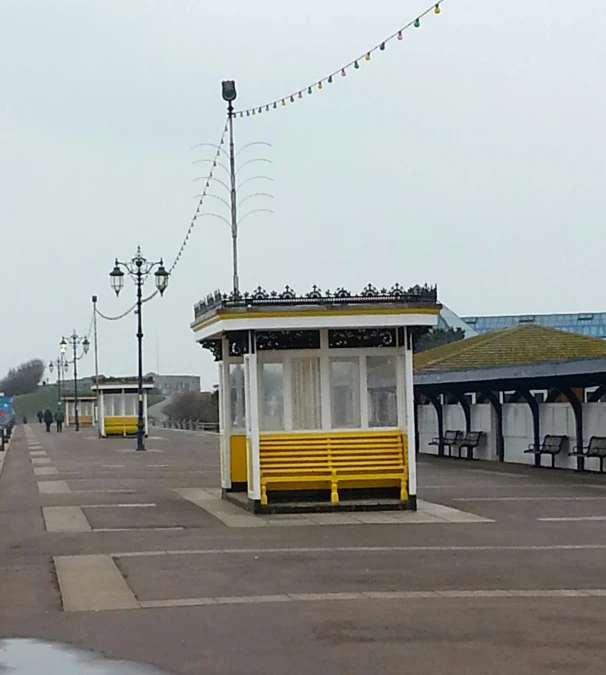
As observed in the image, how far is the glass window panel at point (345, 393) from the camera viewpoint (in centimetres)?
2089

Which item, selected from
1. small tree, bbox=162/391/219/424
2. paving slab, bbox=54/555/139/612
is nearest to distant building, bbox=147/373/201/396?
small tree, bbox=162/391/219/424

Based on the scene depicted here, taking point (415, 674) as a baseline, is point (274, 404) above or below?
above

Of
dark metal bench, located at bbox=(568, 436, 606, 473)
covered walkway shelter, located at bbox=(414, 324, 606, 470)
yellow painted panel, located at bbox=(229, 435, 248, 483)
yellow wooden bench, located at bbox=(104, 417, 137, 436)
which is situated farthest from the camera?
yellow wooden bench, located at bbox=(104, 417, 137, 436)

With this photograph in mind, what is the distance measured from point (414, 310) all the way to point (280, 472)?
3215mm

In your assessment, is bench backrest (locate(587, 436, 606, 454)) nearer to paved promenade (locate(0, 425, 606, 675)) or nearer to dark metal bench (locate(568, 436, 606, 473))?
dark metal bench (locate(568, 436, 606, 473))

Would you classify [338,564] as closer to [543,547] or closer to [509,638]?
[543,547]

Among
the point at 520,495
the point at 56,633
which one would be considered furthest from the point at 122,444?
the point at 56,633

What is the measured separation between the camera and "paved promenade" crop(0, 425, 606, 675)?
30.4 feet

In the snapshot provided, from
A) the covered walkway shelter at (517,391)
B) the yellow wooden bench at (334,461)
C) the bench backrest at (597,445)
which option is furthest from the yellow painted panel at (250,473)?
the bench backrest at (597,445)

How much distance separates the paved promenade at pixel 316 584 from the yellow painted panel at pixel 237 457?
0.72 m

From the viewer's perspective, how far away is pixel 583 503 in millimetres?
21766

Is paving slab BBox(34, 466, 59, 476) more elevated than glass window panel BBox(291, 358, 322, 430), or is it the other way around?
glass window panel BBox(291, 358, 322, 430)

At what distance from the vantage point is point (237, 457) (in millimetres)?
23766

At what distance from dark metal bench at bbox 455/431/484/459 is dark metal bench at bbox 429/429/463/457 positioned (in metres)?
0.26
